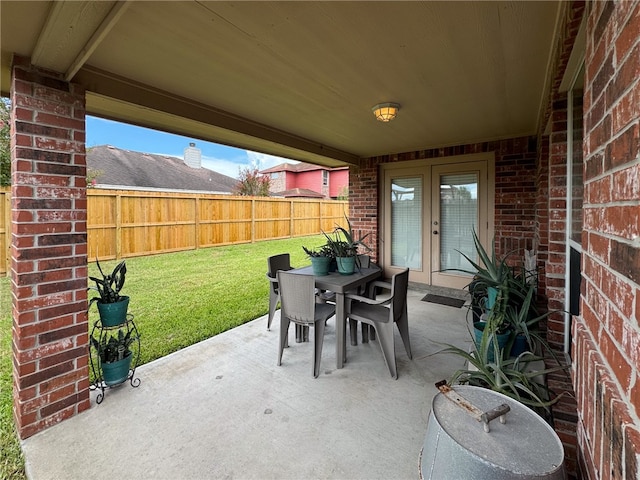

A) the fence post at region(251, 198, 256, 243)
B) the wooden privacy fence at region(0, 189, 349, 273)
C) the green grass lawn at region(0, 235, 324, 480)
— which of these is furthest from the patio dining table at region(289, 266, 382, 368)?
the fence post at region(251, 198, 256, 243)

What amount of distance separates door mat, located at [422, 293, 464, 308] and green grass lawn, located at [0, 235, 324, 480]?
8.43 ft

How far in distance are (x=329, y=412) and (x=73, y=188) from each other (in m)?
2.36

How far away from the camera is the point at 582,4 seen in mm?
1386

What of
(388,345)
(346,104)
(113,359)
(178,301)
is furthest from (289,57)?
(178,301)

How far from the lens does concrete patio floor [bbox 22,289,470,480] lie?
1.81 metres

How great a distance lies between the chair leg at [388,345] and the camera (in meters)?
2.73

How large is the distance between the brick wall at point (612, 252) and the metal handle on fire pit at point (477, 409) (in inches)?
8.5

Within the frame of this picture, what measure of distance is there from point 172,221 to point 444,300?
6763 mm

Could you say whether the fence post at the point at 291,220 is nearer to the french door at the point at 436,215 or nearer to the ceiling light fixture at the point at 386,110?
the french door at the point at 436,215

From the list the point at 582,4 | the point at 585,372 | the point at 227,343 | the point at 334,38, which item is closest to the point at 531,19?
the point at 582,4

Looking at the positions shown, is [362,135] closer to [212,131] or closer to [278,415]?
[212,131]

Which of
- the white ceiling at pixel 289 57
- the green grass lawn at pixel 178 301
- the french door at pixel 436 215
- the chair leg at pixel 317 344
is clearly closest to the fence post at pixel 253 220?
the green grass lawn at pixel 178 301

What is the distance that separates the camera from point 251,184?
1517cm

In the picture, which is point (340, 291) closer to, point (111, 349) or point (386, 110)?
point (386, 110)
